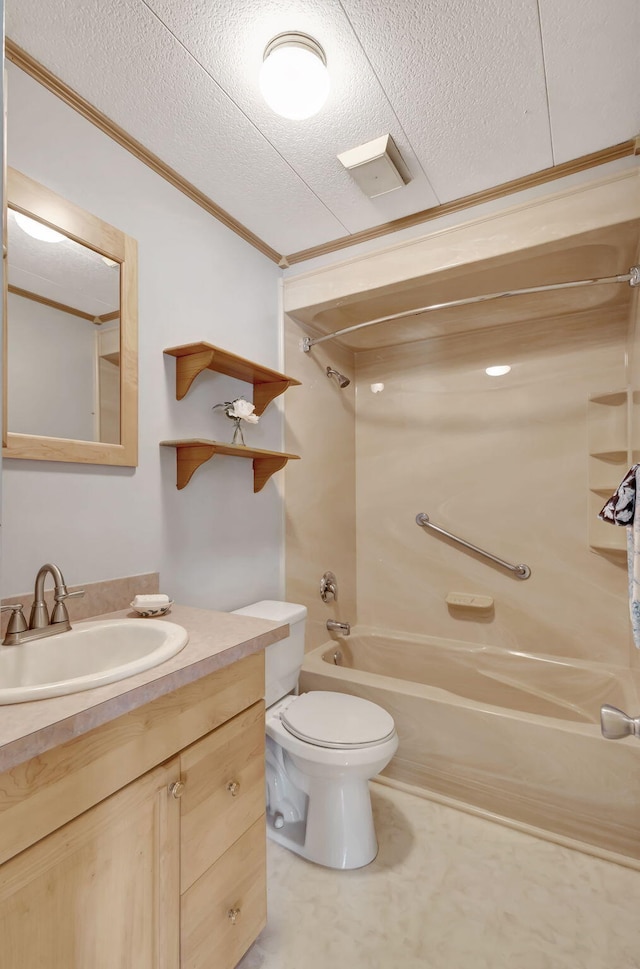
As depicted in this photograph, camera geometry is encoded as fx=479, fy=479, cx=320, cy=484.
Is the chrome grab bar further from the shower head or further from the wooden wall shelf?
the wooden wall shelf

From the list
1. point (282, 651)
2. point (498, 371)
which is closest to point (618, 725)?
point (282, 651)

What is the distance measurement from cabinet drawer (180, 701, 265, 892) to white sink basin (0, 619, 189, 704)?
0.80ft

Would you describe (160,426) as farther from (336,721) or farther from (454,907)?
(454,907)

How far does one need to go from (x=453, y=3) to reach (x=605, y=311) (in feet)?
5.30

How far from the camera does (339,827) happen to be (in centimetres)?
157

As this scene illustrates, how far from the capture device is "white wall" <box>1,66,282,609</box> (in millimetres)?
1301

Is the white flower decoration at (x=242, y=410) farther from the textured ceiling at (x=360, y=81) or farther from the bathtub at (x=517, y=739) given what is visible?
the bathtub at (x=517, y=739)

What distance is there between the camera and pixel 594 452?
7.56ft

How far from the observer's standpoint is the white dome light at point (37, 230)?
1.27m

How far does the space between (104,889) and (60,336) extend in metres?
1.29

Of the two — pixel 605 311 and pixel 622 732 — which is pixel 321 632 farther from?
pixel 605 311

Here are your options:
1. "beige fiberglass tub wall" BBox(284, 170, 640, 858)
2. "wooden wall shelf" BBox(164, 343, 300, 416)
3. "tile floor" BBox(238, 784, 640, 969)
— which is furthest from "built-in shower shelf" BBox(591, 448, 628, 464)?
"tile floor" BBox(238, 784, 640, 969)

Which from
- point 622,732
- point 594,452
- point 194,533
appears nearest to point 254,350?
point 194,533

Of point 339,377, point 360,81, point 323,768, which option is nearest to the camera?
point 360,81
